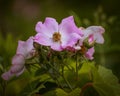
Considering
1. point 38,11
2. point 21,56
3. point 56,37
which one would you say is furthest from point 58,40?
point 38,11

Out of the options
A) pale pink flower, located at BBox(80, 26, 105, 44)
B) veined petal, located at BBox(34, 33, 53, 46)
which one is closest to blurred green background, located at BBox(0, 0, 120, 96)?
pale pink flower, located at BBox(80, 26, 105, 44)

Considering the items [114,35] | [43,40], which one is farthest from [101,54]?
[43,40]

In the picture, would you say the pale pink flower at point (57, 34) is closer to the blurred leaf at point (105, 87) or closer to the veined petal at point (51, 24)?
the veined petal at point (51, 24)

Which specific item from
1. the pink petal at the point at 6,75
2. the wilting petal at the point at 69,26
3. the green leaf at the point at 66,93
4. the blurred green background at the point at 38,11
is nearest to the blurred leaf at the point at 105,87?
the green leaf at the point at 66,93

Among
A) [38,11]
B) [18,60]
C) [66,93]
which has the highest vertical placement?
[38,11]

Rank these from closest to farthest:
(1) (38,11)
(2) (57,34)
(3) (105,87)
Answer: (3) (105,87) → (2) (57,34) → (1) (38,11)

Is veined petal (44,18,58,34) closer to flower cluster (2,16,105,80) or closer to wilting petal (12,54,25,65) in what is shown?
flower cluster (2,16,105,80)

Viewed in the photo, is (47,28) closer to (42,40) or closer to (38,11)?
(42,40)

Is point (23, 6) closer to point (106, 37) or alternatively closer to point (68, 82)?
point (106, 37)
